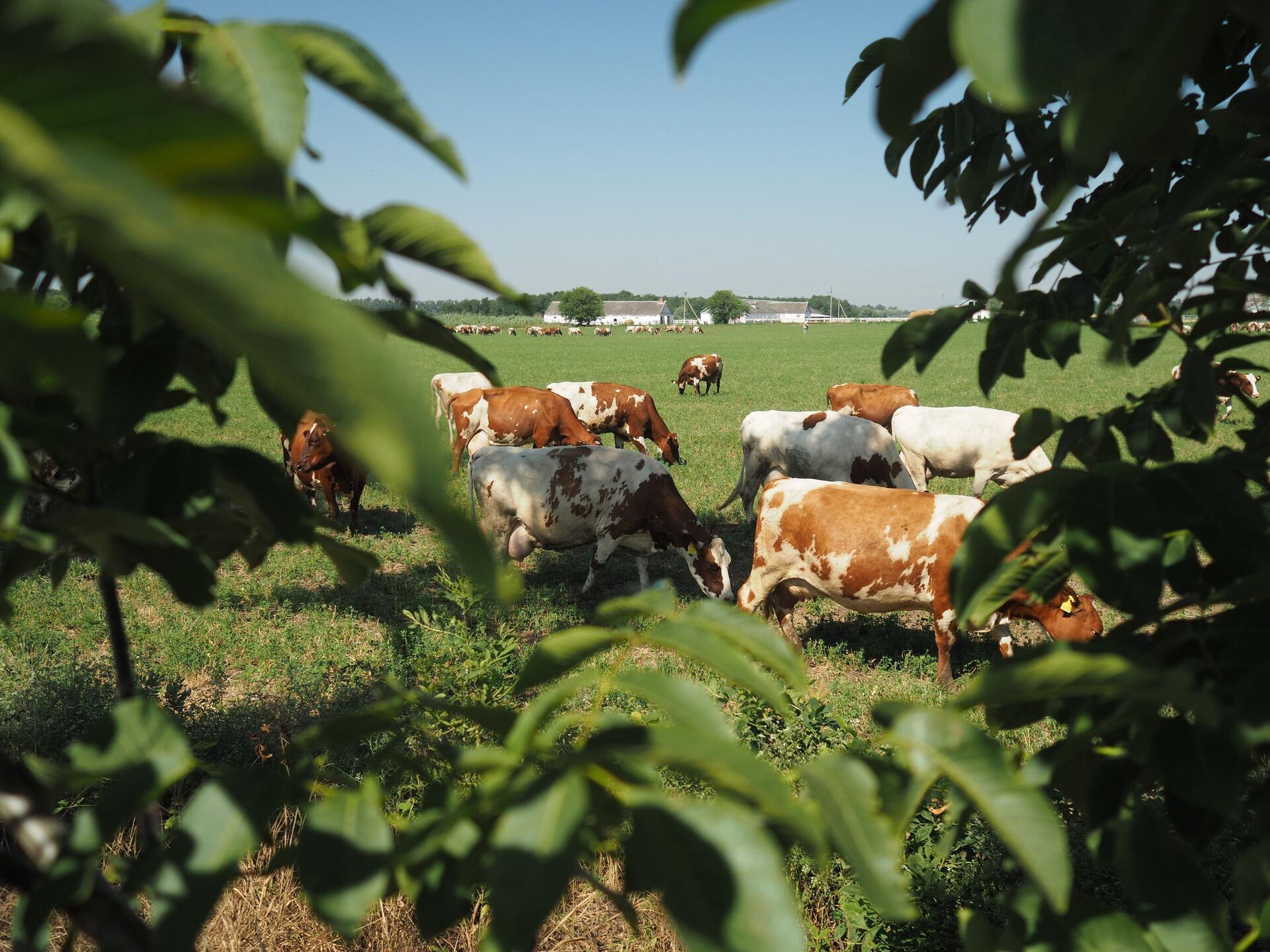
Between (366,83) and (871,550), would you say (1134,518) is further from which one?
(871,550)

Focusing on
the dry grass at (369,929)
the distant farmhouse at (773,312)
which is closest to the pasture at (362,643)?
the dry grass at (369,929)

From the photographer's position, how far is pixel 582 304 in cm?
10906

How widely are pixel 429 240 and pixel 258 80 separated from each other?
0.69 feet

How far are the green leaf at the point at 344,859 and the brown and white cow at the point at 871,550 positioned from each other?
16.9 feet

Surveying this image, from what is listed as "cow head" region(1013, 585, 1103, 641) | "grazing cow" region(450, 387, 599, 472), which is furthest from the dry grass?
"grazing cow" region(450, 387, 599, 472)

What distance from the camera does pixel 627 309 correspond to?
137m

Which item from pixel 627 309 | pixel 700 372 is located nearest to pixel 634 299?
pixel 627 309

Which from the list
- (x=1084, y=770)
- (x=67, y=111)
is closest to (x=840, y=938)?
(x=1084, y=770)

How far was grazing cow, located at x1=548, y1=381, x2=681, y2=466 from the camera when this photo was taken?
1502 cm

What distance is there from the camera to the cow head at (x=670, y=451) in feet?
46.6

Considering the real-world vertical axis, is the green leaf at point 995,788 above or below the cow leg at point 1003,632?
below

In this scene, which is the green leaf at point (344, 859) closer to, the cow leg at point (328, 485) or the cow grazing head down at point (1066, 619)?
the cow grazing head down at point (1066, 619)

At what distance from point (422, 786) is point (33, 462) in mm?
3186

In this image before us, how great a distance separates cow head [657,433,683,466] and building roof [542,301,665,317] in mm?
121134
